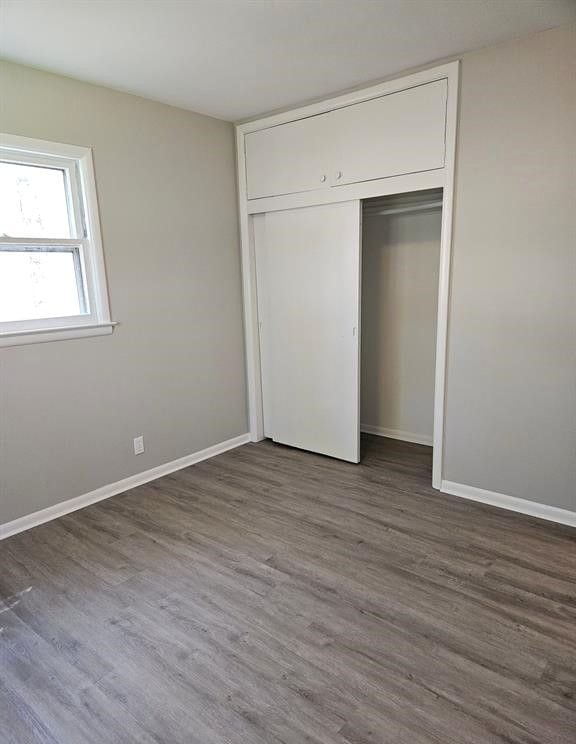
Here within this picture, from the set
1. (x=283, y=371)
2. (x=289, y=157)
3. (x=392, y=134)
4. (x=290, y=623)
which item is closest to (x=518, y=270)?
(x=392, y=134)

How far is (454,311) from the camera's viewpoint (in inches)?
112

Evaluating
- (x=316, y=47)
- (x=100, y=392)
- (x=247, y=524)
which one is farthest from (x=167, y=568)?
(x=316, y=47)

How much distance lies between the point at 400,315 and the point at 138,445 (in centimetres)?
239

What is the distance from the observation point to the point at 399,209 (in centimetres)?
364

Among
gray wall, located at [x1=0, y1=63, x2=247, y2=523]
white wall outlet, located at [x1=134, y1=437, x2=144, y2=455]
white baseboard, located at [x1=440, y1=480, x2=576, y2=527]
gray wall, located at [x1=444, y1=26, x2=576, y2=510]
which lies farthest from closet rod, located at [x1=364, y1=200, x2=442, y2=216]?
white wall outlet, located at [x1=134, y1=437, x2=144, y2=455]

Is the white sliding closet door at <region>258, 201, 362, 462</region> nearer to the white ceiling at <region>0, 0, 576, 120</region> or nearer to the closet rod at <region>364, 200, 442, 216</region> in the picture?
the closet rod at <region>364, 200, 442, 216</region>

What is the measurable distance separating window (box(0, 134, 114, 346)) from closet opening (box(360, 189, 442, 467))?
2120mm

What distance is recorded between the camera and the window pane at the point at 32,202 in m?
2.60

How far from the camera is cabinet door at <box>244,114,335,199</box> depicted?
321 centimetres

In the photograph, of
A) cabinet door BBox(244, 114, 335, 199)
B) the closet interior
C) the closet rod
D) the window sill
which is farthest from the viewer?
the closet rod

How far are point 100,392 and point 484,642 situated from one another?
8.31 ft

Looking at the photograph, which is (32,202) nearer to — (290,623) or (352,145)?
(352,145)

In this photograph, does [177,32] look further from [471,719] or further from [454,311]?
[471,719]

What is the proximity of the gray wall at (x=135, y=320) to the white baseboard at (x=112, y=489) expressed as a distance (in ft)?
0.16
